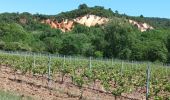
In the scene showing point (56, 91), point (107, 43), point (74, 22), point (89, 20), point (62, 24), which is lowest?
point (107, 43)

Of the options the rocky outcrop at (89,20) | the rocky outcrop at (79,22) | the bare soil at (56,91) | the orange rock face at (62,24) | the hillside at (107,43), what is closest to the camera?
the bare soil at (56,91)

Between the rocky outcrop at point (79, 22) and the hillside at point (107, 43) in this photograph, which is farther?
the rocky outcrop at point (79, 22)

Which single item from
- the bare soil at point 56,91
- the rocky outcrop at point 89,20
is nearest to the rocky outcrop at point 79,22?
the rocky outcrop at point 89,20

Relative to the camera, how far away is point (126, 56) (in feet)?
259

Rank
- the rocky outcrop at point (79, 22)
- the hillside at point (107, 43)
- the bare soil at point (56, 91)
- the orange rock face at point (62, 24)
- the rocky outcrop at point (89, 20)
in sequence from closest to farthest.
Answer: the bare soil at point (56, 91) → the hillside at point (107, 43) → the rocky outcrop at point (79, 22) → the orange rock face at point (62, 24) → the rocky outcrop at point (89, 20)

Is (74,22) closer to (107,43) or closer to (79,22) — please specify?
(79,22)

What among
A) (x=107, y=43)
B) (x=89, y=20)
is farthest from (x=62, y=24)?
(x=107, y=43)

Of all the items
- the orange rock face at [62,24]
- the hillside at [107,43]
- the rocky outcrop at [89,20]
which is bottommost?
the hillside at [107,43]

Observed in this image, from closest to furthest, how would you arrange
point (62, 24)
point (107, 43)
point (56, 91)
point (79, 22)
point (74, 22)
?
point (56, 91)
point (107, 43)
point (74, 22)
point (62, 24)
point (79, 22)

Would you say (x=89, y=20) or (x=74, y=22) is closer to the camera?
(x=74, y=22)

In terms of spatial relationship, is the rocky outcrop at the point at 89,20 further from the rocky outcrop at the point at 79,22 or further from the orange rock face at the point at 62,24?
the orange rock face at the point at 62,24

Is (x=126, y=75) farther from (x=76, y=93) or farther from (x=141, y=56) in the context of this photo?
(x=141, y=56)

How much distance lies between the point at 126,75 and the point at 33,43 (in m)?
71.3

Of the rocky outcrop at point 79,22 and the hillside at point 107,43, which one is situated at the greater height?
the rocky outcrop at point 79,22
